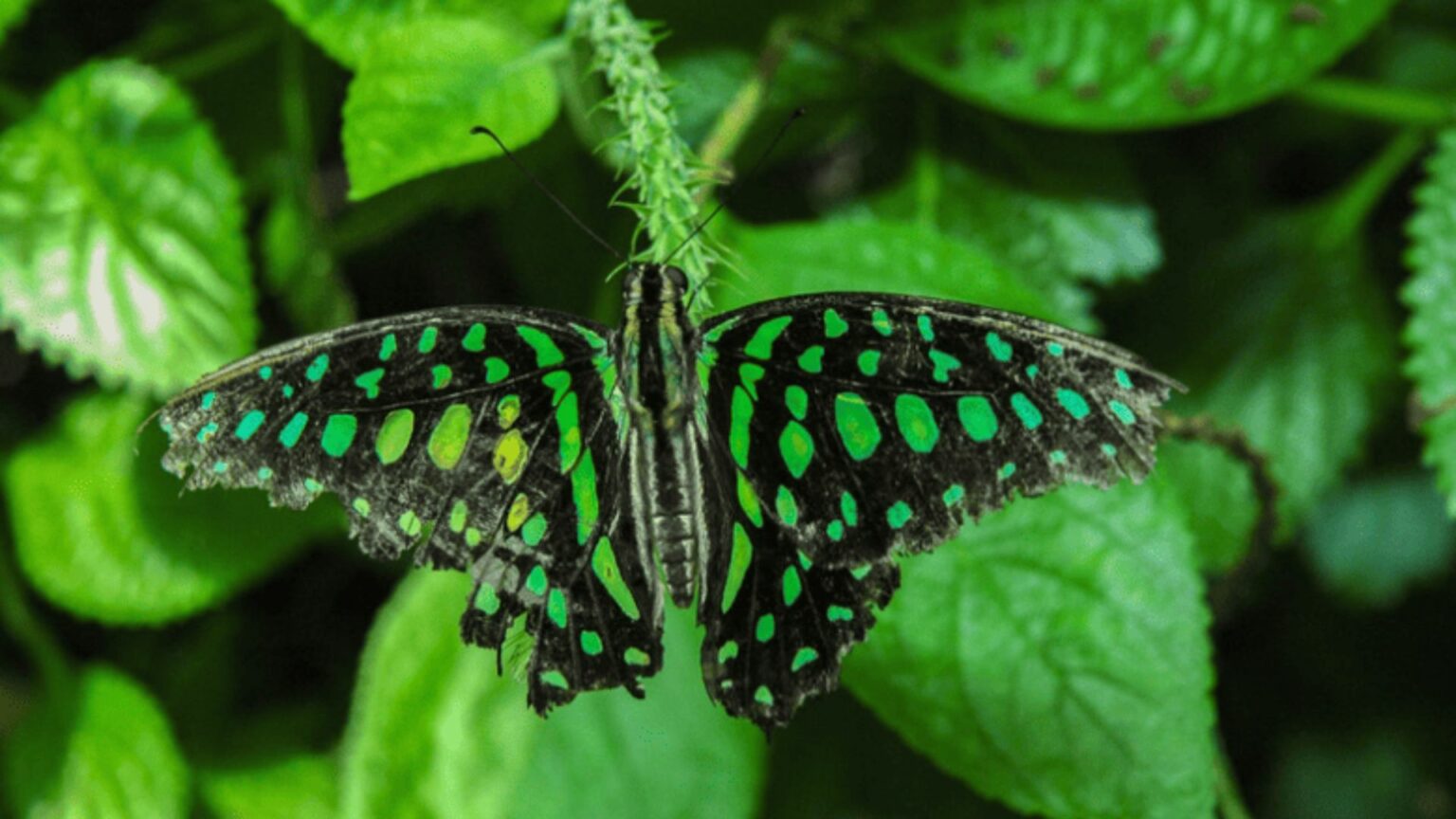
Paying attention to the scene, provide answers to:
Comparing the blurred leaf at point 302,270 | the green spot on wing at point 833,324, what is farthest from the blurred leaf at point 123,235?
the green spot on wing at point 833,324

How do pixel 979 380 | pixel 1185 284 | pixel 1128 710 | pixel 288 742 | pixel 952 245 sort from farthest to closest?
pixel 1185 284 < pixel 288 742 < pixel 952 245 < pixel 1128 710 < pixel 979 380

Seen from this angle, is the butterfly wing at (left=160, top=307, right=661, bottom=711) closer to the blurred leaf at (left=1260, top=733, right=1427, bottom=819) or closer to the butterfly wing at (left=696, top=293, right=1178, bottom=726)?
the butterfly wing at (left=696, top=293, right=1178, bottom=726)

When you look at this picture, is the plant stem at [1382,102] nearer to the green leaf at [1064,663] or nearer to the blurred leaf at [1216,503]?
the blurred leaf at [1216,503]

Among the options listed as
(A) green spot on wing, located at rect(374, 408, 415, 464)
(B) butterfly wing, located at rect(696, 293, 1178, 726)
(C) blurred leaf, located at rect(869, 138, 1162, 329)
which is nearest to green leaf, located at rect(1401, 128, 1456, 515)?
(C) blurred leaf, located at rect(869, 138, 1162, 329)

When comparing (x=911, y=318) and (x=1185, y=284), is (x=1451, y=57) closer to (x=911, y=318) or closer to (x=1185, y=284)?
(x=1185, y=284)

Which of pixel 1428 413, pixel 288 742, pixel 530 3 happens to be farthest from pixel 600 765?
pixel 1428 413
